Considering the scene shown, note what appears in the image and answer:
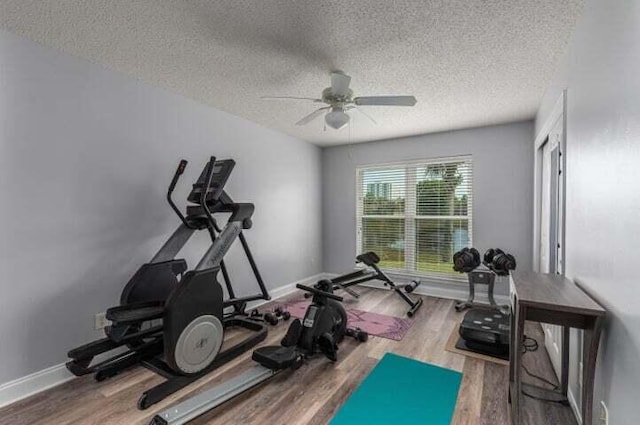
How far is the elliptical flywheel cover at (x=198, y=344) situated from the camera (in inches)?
80.5

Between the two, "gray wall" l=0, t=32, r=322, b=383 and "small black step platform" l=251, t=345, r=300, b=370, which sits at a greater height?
"gray wall" l=0, t=32, r=322, b=383

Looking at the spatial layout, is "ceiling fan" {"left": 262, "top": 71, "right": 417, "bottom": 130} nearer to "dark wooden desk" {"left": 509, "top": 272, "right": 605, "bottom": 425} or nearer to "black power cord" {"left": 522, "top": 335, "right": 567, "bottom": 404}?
"dark wooden desk" {"left": 509, "top": 272, "right": 605, "bottom": 425}

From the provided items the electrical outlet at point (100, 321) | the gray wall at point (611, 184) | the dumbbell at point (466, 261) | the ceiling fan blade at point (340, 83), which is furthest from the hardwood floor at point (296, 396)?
the ceiling fan blade at point (340, 83)

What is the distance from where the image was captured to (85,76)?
7.67ft

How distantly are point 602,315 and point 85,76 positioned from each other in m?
3.64

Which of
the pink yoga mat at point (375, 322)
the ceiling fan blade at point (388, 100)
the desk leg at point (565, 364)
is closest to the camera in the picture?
the desk leg at point (565, 364)

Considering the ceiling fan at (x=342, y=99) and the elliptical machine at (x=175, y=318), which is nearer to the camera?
the elliptical machine at (x=175, y=318)

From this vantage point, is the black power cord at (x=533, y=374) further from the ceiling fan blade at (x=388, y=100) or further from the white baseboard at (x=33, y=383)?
the white baseboard at (x=33, y=383)

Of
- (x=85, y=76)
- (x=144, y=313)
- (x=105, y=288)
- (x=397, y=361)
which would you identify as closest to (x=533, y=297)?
(x=397, y=361)

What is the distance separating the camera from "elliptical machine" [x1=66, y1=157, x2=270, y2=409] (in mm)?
1994

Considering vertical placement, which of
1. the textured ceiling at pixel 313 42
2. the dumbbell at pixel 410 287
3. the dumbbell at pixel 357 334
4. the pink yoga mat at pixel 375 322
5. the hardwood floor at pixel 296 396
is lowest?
the hardwood floor at pixel 296 396

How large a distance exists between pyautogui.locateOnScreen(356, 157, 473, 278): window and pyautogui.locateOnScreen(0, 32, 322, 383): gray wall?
285 cm

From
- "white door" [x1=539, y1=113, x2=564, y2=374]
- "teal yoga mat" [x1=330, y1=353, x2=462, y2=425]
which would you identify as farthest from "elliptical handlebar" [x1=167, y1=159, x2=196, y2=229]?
"white door" [x1=539, y1=113, x2=564, y2=374]

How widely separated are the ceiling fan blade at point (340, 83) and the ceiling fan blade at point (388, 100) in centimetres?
14
